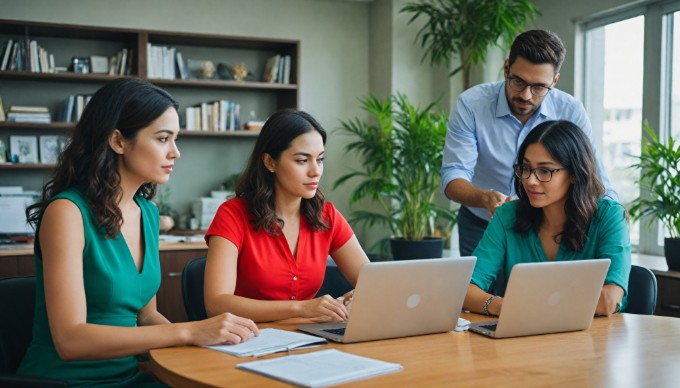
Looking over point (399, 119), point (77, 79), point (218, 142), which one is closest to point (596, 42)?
point (399, 119)

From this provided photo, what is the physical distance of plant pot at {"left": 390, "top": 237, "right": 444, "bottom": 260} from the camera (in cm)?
502

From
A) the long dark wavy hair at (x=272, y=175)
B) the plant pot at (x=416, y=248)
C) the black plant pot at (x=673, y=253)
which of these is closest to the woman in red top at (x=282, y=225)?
the long dark wavy hair at (x=272, y=175)

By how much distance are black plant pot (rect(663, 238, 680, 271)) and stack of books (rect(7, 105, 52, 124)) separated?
4024 mm

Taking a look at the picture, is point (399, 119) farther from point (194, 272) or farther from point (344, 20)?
point (194, 272)

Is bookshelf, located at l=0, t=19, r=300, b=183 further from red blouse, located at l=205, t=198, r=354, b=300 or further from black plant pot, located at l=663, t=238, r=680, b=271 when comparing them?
red blouse, located at l=205, t=198, r=354, b=300

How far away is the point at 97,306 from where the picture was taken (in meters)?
1.82

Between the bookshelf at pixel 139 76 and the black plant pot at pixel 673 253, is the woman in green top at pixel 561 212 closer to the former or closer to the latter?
the black plant pot at pixel 673 253

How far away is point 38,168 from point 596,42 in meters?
4.05

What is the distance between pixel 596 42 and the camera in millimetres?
5211

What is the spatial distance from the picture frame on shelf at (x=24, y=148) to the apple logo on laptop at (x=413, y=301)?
4306 millimetres

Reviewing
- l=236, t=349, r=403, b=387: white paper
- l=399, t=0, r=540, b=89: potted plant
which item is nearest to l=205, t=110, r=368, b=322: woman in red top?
l=236, t=349, r=403, b=387: white paper

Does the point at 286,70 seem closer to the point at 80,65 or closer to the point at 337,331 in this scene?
the point at 80,65

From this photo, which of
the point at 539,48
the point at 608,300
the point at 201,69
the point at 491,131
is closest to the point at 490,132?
the point at 491,131

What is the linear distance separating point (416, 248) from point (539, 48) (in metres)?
2.60
